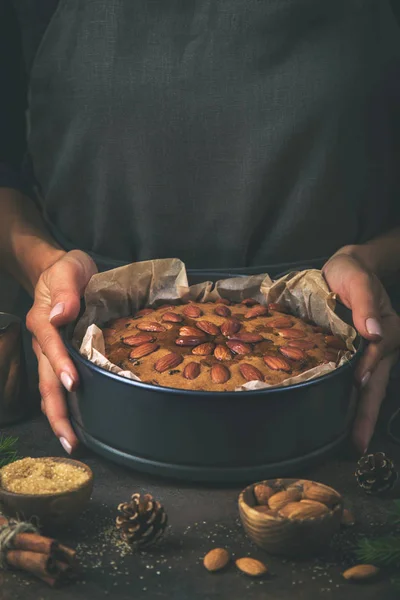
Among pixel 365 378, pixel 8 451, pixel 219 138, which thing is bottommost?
pixel 8 451

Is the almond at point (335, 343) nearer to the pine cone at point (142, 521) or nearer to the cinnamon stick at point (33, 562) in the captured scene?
the pine cone at point (142, 521)

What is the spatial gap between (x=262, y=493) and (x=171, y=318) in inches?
17.5

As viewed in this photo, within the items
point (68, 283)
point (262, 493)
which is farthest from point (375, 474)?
point (68, 283)

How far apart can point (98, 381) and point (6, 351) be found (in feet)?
0.95

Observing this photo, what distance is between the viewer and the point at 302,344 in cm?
154

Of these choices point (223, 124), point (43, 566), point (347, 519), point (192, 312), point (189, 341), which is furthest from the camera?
point (223, 124)

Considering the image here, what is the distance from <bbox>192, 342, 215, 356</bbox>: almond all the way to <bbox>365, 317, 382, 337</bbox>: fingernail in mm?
256

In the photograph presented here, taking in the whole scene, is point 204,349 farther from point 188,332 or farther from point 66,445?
point 66,445

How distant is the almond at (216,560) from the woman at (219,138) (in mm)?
508

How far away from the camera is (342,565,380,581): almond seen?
1183 millimetres

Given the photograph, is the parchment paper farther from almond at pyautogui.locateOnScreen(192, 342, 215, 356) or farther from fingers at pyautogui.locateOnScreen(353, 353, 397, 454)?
almond at pyautogui.locateOnScreen(192, 342, 215, 356)

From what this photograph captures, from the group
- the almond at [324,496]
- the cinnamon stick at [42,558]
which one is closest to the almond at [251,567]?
the almond at [324,496]

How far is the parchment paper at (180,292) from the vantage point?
165cm

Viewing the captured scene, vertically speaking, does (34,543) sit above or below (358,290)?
below
